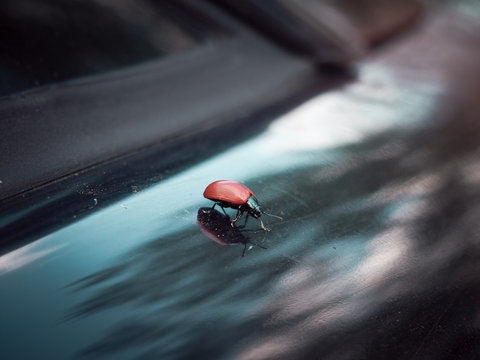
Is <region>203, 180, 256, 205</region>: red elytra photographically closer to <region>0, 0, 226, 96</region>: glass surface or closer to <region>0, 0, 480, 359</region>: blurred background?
<region>0, 0, 480, 359</region>: blurred background

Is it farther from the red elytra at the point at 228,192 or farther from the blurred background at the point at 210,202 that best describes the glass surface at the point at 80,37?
the red elytra at the point at 228,192

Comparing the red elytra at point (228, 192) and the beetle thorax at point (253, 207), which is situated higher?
the red elytra at point (228, 192)

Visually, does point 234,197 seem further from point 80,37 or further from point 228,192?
point 80,37

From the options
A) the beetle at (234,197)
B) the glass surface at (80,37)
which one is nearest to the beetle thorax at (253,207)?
the beetle at (234,197)

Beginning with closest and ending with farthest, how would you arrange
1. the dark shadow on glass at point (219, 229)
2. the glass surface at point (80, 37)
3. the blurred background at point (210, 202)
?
the blurred background at point (210, 202) → the dark shadow on glass at point (219, 229) → the glass surface at point (80, 37)

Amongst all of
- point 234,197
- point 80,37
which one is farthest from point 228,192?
point 80,37

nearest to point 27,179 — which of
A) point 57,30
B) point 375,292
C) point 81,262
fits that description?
point 81,262

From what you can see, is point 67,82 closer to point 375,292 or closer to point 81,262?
point 81,262
